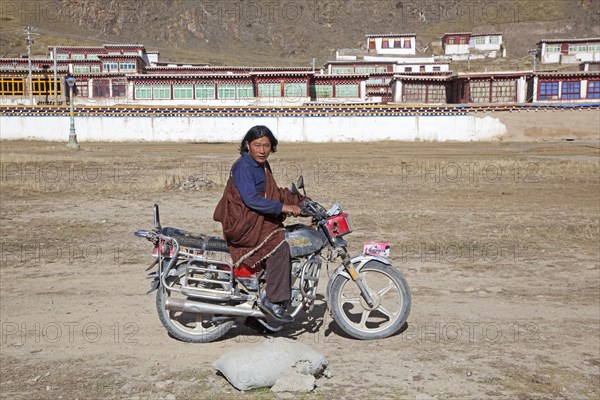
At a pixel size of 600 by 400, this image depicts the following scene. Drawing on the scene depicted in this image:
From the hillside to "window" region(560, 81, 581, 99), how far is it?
55.5 metres

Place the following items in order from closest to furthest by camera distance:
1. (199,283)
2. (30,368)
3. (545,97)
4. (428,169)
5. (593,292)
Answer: (30,368) < (199,283) < (593,292) < (428,169) < (545,97)

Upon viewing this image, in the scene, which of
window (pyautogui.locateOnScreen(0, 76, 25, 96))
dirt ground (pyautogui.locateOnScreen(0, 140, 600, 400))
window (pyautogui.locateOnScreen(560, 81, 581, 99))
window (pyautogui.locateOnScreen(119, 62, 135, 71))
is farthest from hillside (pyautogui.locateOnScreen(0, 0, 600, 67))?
dirt ground (pyautogui.locateOnScreen(0, 140, 600, 400))

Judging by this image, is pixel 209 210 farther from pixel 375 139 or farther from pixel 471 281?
pixel 375 139

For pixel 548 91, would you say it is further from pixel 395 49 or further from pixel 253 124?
pixel 395 49

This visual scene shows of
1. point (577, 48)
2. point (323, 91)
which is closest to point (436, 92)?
point (323, 91)

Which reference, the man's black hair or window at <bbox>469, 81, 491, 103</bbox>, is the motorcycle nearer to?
the man's black hair

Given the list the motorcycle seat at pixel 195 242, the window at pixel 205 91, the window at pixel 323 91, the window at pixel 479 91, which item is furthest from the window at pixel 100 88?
the motorcycle seat at pixel 195 242

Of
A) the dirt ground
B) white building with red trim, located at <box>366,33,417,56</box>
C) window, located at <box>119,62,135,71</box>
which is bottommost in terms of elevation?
the dirt ground

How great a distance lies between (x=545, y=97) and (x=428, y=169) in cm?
3529

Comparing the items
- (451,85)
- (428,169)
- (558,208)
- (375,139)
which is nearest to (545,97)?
(451,85)

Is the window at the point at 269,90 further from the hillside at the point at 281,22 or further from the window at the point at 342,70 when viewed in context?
the hillside at the point at 281,22

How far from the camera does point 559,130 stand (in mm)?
40938

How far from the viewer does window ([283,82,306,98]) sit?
53188 mm

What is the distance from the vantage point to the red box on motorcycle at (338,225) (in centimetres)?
536
